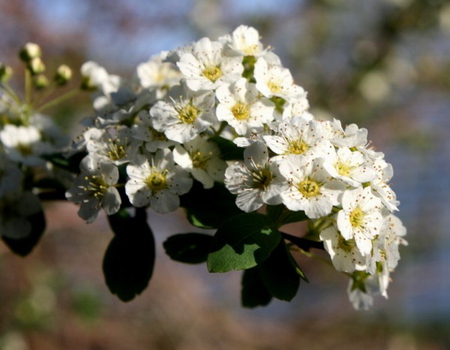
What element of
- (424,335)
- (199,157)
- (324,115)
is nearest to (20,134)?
(199,157)

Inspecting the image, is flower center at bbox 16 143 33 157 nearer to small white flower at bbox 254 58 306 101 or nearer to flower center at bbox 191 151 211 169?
flower center at bbox 191 151 211 169

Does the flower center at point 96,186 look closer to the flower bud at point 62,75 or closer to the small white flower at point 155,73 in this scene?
the small white flower at point 155,73

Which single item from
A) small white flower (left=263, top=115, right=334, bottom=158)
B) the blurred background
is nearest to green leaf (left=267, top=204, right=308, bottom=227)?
small white flower (left=263, top=115, right=334, bottom=158)

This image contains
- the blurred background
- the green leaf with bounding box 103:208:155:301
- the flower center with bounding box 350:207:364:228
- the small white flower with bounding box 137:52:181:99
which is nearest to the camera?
the flower center with bounding box 350:207:364:228

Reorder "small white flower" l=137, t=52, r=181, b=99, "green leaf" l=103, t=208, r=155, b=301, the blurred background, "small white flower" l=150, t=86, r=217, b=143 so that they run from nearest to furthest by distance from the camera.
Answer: "small white flower" l=150, t=86, r=217, b=143 < "green leaf" l=103, t=208, r=155, b=301 < "small white flower" l=137, t=52, r=181, b=99 < the blurred background

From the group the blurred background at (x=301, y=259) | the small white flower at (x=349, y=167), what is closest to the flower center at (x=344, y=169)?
the small white flower at (x=349, y=167)
